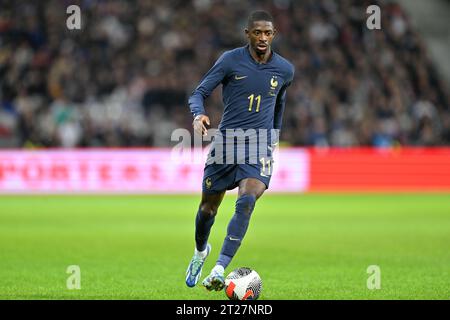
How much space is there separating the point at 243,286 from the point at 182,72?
1848 centimetres

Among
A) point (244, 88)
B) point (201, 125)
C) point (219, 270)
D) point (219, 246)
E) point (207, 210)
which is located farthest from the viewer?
point (219, 246)

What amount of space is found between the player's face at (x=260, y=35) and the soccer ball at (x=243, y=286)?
6.90 ft

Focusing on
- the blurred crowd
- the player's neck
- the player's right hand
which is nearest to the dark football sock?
the player's right hand

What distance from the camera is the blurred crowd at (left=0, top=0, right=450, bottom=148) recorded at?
82.3 ft

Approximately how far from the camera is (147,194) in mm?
24406

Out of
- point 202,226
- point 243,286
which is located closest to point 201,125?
point 202,226

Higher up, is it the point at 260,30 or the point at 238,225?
the point at 260,30

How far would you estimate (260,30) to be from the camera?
8.76m

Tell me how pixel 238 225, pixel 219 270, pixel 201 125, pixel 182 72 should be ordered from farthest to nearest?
pixel 182 72, pixel 238 225, pixel 201 125, pixel 219 270

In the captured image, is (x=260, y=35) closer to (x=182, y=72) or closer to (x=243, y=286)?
(x=243, y=286)

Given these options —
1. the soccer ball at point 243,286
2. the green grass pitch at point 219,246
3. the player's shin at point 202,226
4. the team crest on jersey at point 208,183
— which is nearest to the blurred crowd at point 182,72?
the green grass pitch at point 219,246

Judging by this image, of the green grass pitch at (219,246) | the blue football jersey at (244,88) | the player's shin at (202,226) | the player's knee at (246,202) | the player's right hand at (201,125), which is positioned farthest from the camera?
the player's shin at (202,226)

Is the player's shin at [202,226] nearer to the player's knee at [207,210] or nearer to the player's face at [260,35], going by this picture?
the player's knee at [207,210]

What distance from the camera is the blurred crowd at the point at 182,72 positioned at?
25094mm
